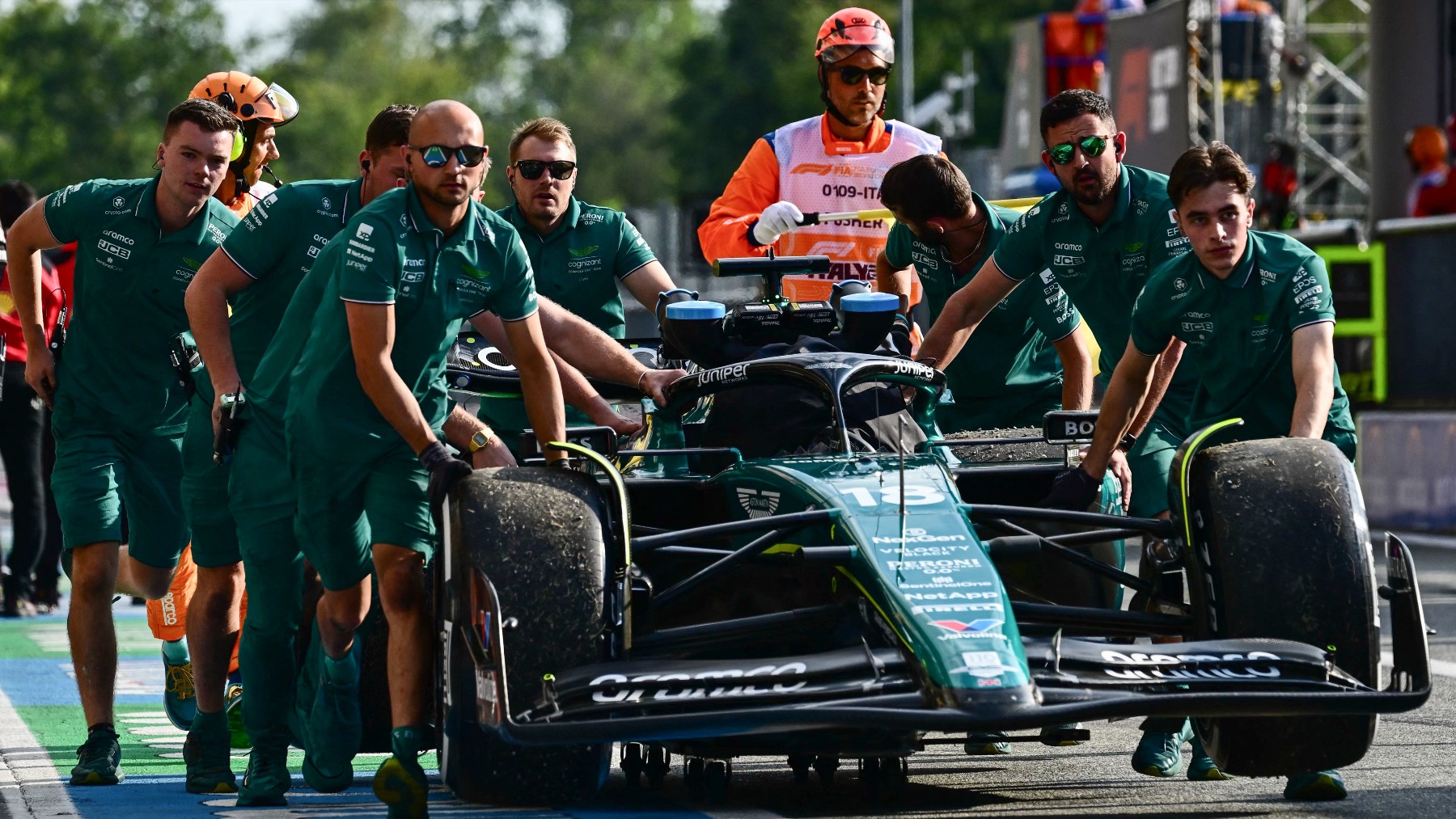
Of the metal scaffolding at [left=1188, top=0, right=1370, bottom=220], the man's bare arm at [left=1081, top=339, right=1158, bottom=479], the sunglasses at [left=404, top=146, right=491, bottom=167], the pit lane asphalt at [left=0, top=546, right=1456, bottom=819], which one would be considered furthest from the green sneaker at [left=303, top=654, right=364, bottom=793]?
the metal scaffolding at [left=1188, top=0, right=1370, bottom=220]

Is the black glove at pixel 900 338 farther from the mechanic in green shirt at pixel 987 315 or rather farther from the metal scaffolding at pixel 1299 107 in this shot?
the metal scaffolding at pixel 1299 107

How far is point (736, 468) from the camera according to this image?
6613 millimetres

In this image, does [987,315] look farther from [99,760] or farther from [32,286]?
[99,760]

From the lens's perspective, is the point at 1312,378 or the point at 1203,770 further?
the point at 1203,770

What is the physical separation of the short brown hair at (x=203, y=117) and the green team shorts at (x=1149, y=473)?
3.08m

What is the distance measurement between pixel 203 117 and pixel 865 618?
301cm

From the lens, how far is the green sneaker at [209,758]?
7125 mm

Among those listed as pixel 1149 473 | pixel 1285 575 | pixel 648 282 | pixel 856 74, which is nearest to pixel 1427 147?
pixel 856 74

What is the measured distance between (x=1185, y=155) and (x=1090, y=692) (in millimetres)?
2119

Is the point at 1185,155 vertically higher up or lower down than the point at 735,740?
higher up

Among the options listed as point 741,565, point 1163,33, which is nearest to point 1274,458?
point 741,565

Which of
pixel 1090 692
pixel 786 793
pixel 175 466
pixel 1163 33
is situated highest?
pixel 1163 33

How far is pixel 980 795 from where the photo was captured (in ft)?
21.9

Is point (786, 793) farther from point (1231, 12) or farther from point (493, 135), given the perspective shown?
point (493, 135)
